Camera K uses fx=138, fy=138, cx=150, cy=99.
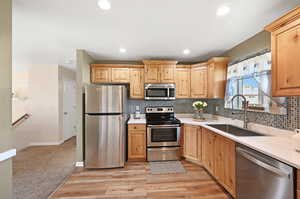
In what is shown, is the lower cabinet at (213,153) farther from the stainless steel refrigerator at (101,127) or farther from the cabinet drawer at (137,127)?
the stainless steel refrigerator at (101,127)

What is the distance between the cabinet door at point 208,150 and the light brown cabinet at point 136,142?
A: 1.32 metres

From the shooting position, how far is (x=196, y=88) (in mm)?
3654

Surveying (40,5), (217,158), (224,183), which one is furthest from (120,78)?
(224,183)

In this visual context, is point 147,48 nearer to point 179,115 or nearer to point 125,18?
point 125,18

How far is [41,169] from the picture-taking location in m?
2.91

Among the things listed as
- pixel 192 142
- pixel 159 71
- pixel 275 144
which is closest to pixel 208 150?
pixel 192 142

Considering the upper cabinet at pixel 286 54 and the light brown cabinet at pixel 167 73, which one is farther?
the light brown cabinet at pixel 167 73

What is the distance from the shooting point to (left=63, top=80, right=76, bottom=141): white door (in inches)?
192

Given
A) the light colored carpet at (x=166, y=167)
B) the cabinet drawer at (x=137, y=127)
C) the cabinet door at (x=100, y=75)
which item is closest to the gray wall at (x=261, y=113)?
the light colored carpet at (x=166, y=167)

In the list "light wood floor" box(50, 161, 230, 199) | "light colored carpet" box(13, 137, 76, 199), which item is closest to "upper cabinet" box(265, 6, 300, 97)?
"light wood floor" box(50, 161, 230, 199)

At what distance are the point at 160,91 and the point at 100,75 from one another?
1.62 metres

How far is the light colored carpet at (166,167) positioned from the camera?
2799 millimetres

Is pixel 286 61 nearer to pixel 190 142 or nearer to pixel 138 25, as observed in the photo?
pixel 138 25

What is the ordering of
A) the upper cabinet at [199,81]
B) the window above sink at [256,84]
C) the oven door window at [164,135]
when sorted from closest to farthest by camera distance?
the window above sink at [256,84], the oven door window at [164,135], the upper cabinet at [199,81]
